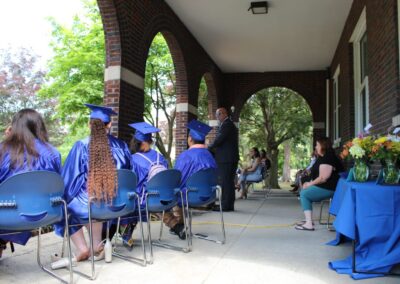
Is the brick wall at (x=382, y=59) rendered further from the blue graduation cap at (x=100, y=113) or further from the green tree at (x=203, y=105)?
the green tree at (x=203, y=105)

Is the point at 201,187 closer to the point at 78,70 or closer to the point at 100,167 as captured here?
the point at 100,167

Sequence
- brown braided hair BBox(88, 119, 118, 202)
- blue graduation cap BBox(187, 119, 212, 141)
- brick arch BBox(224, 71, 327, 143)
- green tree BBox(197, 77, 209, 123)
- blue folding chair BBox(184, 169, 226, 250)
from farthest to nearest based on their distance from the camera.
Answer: green tree BBox(197, 77, 209, 123)
brick arch BBox(224, 71, 327, 143)
blue graduation cap BBox(187, 119, 212, 141)
blue folding chair BBox(184, 169, 226, 250)
brown braided hair BBox(88, 119, 118, 202)

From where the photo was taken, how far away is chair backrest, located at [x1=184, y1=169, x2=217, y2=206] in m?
4.51

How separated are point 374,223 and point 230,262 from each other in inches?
49.7

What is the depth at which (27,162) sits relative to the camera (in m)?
3.29

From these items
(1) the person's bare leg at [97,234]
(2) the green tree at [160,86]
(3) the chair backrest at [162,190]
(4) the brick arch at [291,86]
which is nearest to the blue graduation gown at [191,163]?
(3) the chair backrest at [162,190]

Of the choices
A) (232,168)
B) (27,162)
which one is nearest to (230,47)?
(232,168)

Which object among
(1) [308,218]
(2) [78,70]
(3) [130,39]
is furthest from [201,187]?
(2) [78,70]

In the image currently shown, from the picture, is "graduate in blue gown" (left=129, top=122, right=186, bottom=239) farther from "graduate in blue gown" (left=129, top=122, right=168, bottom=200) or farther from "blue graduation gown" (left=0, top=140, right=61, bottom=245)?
"blue graduation gown" (left=0, top=140, right=61, bottom=245)

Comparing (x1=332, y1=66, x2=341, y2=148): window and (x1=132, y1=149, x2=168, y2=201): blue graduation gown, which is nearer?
(x1=132, y1=149, x2=168, y2=201): blue graduation gown

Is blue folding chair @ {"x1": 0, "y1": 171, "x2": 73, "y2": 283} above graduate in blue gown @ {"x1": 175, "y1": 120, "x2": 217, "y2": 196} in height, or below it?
below

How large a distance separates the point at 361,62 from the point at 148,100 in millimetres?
11003

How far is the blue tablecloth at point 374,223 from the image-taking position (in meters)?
3.34

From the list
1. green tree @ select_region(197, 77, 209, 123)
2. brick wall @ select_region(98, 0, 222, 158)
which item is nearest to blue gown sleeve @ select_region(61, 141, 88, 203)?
brick wall @ select_region(98, 0, 222, 158)
